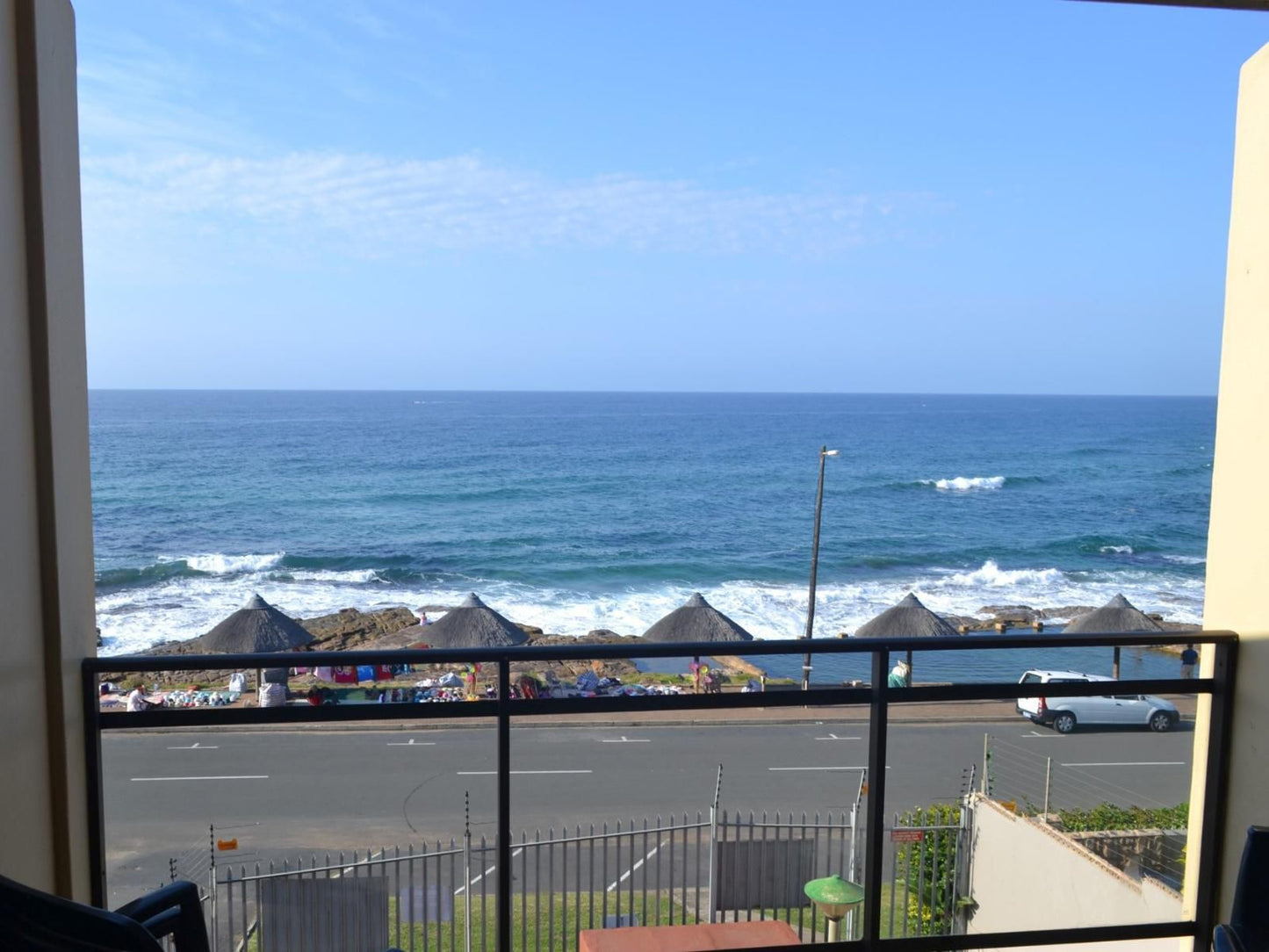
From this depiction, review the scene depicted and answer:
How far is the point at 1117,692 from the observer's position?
6.20 feet

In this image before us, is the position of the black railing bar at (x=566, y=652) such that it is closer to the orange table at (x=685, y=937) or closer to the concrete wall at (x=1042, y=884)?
the orange table at (x=685, y=937)

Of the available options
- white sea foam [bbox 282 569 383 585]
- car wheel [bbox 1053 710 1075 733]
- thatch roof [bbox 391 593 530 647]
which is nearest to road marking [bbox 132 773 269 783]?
thatch roof [bbox 391 593 530 647]

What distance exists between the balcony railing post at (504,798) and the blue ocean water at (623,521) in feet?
71.9

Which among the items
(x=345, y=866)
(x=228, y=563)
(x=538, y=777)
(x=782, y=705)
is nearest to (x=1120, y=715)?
(x=538, y=777)

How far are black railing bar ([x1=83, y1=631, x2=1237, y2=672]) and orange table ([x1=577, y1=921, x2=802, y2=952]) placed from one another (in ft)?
3.19

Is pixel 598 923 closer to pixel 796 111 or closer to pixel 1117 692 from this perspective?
pixel 1117 692

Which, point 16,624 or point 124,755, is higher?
point 16,624

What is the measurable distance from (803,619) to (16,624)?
2454cm

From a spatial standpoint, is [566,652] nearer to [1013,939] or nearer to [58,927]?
[58,927]

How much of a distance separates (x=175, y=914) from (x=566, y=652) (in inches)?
29.1

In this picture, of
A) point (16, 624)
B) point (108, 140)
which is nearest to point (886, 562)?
point (16, 624)

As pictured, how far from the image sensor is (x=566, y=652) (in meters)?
1.79

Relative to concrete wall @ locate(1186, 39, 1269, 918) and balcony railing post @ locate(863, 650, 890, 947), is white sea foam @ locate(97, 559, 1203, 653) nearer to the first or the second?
concrete wall @ locate(1186, 39, 1269, 918)

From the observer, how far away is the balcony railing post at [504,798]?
5.73 ft
